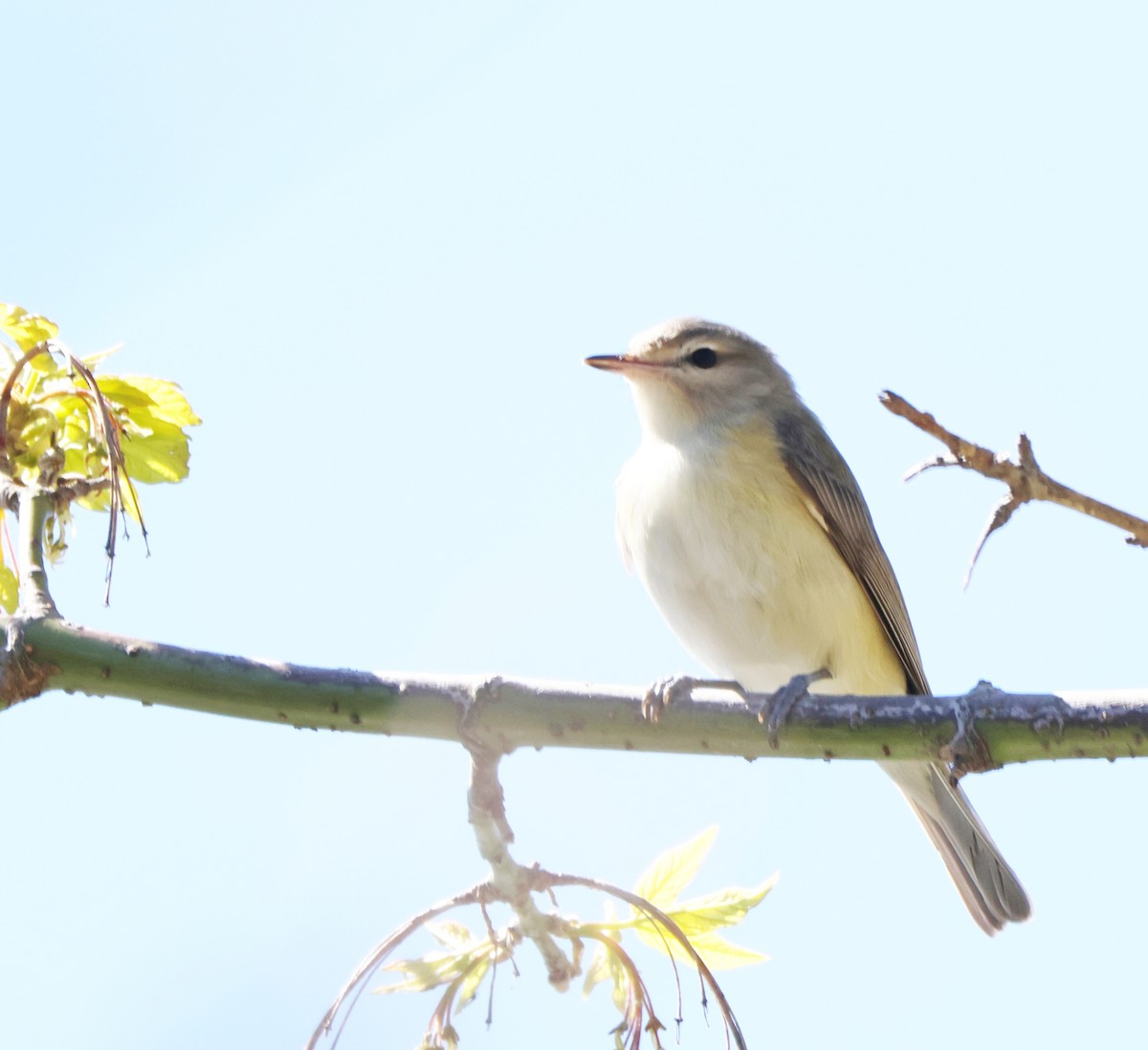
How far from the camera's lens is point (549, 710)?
2.10 meters

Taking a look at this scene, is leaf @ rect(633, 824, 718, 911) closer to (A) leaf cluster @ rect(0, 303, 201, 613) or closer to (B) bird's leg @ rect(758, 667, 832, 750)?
(B) bird's leg @ rect(758, 667, 832, 750)

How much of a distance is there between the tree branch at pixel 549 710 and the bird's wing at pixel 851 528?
213 cm

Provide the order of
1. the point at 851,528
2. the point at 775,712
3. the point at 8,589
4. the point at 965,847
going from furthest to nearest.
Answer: the point at 965,847
the point at 851,528
the point at 8,589
the point at 775,712

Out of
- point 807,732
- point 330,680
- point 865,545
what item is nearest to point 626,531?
point 865,545

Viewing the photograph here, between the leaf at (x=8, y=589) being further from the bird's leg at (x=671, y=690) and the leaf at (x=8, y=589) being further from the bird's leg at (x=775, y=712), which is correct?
the bird's leg at (x=775, y=712)

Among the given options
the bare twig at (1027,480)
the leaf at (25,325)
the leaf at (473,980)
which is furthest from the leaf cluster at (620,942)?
the leaf at (25,325)

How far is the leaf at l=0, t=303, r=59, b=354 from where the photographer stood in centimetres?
226

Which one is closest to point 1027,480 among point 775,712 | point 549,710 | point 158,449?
point 775,712

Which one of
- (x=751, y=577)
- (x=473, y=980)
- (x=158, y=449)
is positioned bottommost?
(x=473, y=980)

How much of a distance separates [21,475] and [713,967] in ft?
5.14

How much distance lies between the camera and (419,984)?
2.03 meters

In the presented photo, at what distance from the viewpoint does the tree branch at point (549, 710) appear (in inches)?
76.7

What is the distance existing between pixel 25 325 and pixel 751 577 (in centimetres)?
241

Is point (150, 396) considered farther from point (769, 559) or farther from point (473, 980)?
point (769, 559)
